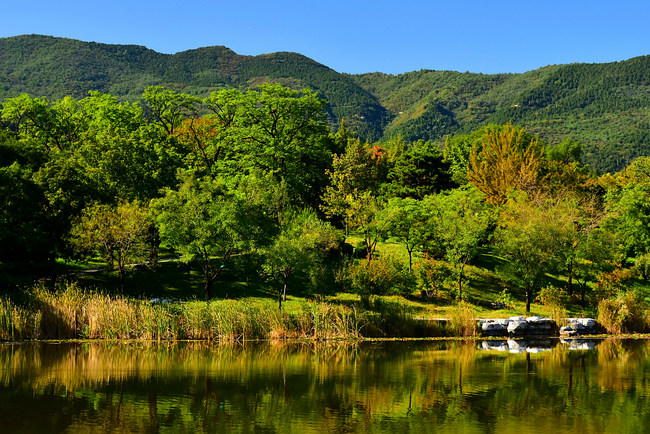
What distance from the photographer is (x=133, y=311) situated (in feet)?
105

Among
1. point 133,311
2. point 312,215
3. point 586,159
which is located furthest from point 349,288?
point 586,159

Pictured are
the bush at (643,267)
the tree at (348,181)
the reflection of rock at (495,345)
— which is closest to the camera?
the reflection of rock at (495,345)

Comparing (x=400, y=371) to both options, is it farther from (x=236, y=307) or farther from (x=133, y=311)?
(x=133, y=311)

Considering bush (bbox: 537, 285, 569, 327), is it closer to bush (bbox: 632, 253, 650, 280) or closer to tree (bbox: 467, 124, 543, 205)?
bush (bbox: 632, 253, 650, 280)

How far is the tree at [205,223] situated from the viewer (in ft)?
138

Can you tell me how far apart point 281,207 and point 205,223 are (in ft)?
46.9

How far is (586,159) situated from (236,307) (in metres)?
184

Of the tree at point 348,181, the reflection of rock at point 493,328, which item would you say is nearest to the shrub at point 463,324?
the reflection of rock at point 493,328

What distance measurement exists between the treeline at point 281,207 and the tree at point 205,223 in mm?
105

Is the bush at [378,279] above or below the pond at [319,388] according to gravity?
above

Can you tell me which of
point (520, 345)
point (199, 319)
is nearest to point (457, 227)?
point (520, 345)

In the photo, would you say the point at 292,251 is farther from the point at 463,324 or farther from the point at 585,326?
the point at 585,326

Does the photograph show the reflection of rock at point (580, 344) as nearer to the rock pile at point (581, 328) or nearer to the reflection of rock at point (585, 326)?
the rock pile at point (581, 328)

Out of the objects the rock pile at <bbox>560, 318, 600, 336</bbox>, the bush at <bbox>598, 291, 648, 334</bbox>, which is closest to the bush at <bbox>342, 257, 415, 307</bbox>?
the rock pile at <bbox>560, 318, 600, 336</bbox>
